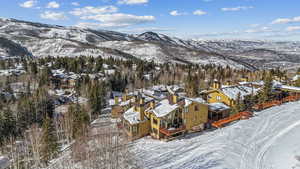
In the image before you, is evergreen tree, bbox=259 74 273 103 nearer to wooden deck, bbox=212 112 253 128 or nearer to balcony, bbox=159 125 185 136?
wooden deck, bbox=212 112 253 128

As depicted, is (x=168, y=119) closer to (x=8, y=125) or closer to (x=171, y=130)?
(x=171, y=130)

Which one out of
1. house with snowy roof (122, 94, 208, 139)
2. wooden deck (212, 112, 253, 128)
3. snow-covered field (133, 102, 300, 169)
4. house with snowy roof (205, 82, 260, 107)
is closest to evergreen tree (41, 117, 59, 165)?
house with snowy roof (122, 94, 208, 139)

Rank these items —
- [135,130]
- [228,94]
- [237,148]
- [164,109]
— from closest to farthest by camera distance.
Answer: [237,148] < [164,109] < [135,130] < [228,94]

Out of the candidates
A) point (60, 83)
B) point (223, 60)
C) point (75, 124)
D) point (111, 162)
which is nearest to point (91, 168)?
point (111, 162)

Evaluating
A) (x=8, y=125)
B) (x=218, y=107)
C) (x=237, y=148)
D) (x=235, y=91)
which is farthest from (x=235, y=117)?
(x=8, y=125)

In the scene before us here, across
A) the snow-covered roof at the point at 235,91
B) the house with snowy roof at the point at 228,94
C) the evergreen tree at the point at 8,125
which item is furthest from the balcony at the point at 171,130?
the evergreen tree at the point at 8,125

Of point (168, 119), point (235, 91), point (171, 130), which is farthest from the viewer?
point (235, 91)
